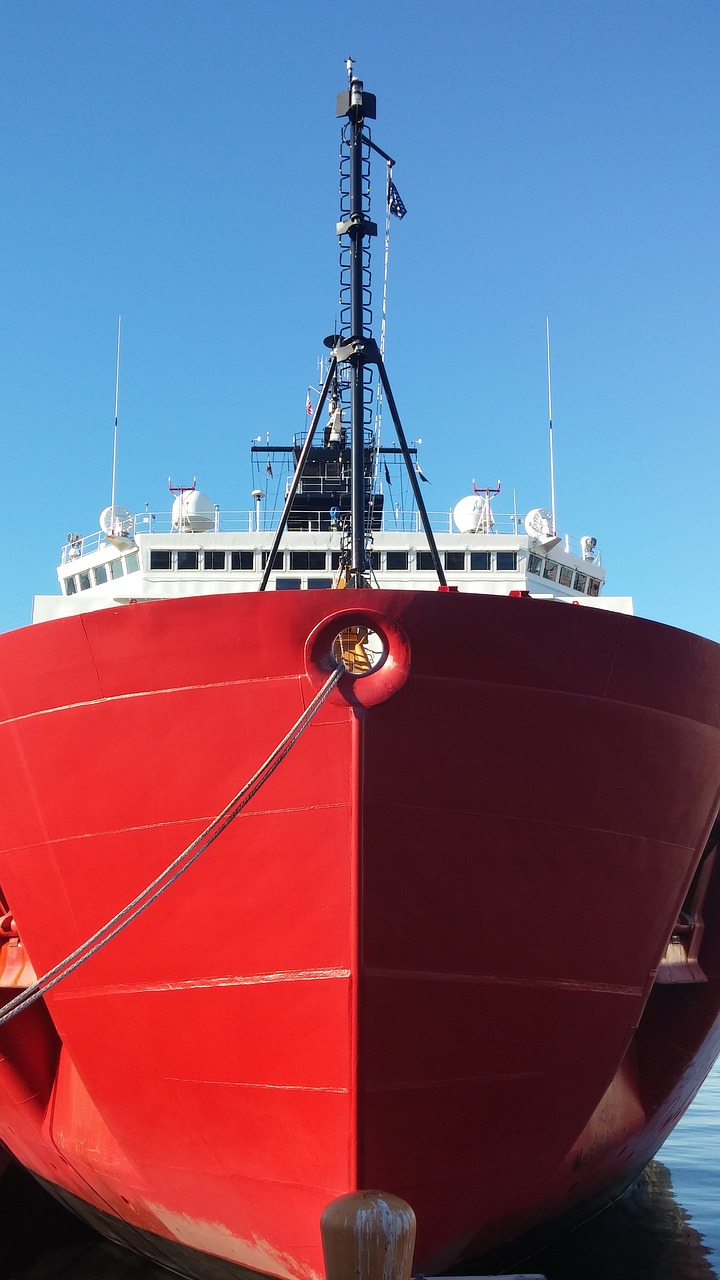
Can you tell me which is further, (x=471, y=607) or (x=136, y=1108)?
(x=136, y=1108)

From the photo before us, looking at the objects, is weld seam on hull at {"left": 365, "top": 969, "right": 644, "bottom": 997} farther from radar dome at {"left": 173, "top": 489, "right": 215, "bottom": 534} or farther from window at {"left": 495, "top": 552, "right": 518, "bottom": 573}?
radar dome at {"left": 173, "top": 489, "right": 215, "bottom": 534}

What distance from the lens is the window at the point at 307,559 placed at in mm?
14984

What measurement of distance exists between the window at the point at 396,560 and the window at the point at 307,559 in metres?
0.97

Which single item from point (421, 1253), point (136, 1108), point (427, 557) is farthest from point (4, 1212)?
point (427, 557)

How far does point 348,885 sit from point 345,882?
0.02 meters

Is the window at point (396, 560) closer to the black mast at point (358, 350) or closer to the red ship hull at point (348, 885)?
the black mast at point (358, 350)

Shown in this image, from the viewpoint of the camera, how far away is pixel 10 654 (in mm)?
6855

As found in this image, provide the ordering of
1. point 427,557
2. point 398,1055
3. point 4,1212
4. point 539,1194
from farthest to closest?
1. point 427,557
2. point 4,1212
3. point 539,1194
4. point 398,1055

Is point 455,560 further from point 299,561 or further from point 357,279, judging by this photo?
point 357,279

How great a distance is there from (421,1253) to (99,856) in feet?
10.2

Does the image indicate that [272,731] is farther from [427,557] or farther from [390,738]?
[427,557]

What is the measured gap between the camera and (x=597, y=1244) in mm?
9086

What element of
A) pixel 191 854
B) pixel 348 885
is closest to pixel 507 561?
pixel 348 885

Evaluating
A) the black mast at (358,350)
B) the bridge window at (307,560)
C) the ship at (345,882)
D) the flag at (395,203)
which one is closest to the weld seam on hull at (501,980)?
the ship at (345,882)
